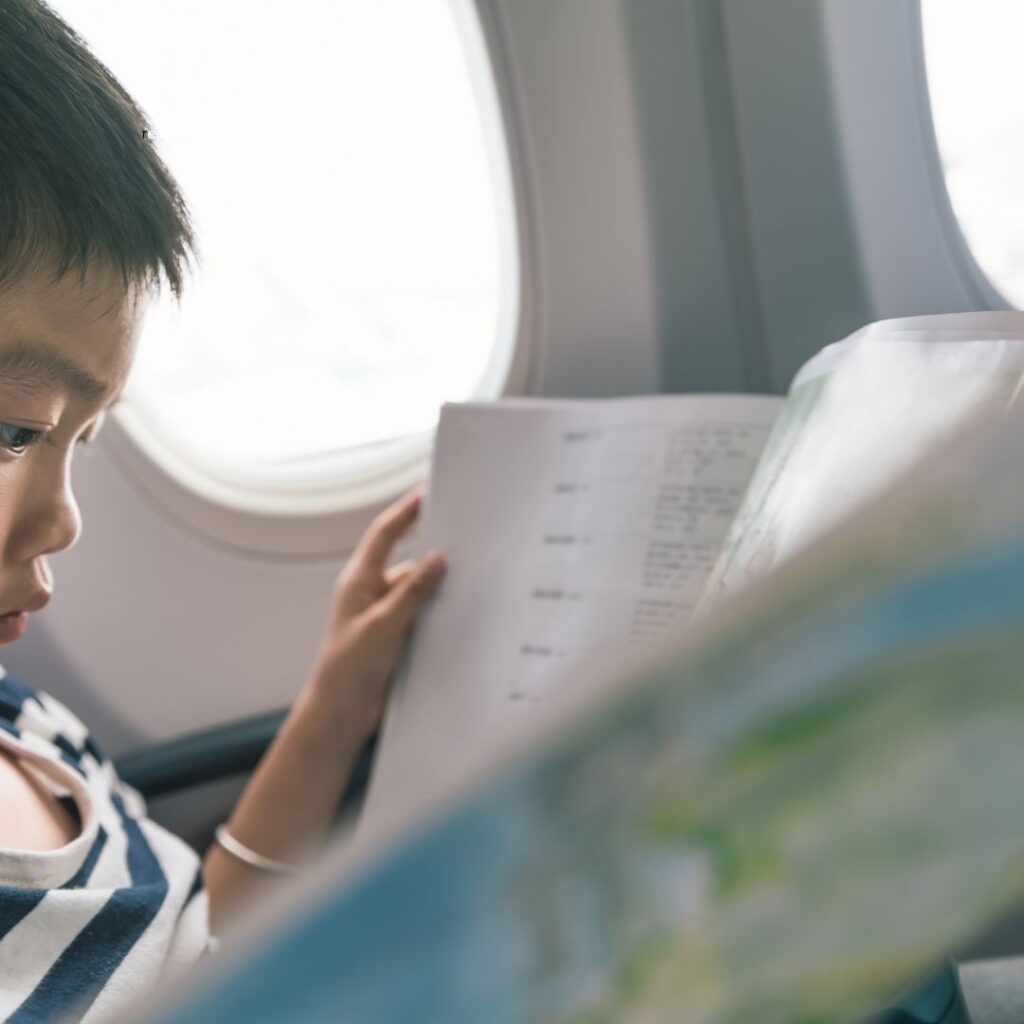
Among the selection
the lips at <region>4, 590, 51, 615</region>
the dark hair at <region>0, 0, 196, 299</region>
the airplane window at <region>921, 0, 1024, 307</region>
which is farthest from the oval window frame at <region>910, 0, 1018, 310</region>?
the lips at <region>4, 590, 51, 615</region>

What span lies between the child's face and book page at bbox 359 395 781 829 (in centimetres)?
28

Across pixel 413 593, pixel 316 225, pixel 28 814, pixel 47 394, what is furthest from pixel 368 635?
pixel 316 225

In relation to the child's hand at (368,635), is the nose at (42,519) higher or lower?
higher

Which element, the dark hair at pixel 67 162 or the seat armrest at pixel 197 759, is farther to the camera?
the seat armrest at pixel 197 759

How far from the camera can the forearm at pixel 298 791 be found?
35.4 inches

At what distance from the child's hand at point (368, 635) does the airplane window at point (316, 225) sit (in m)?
0.21

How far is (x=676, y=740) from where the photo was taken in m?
0.14

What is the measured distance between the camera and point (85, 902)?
0.60 metres

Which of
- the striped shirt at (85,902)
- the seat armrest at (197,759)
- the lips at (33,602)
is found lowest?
the seat armrest at (197,759)

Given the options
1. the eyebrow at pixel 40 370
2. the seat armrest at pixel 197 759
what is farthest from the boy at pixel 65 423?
the seat armrest at pixel 197 759

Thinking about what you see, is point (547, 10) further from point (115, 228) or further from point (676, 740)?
point (676, 740)

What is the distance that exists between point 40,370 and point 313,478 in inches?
25.3

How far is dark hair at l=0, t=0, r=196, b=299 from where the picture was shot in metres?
0.50

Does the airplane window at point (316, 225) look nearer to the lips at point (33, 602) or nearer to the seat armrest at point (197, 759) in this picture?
the seat armrest at point (197, 759)
